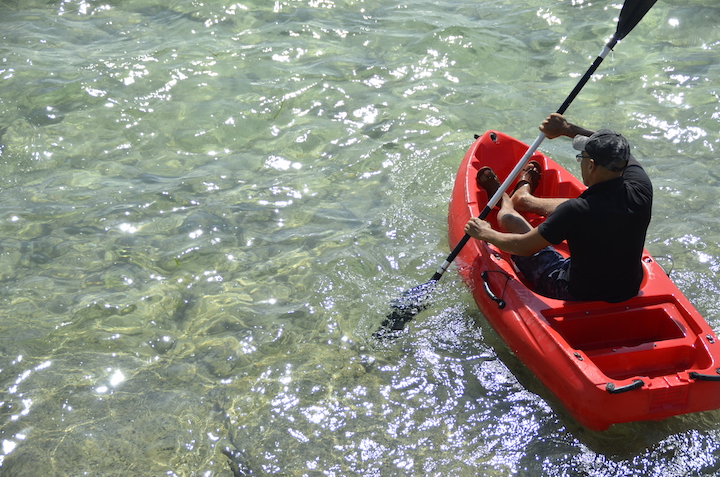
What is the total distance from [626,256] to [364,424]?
183 centimetres

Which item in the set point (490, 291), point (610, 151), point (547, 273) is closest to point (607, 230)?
point (610, 151)

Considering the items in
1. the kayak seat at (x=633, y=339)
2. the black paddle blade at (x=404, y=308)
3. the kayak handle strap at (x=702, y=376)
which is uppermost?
the kayak handle strap at (x=702, y=376)

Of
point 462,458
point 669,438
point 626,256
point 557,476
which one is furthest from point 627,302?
point 462,458

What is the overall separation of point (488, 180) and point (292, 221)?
175cm

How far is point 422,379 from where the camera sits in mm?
4039

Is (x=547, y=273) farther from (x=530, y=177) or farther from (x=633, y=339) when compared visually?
(x=530, y=177)

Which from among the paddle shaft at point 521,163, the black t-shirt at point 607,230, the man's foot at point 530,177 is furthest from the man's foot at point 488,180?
the black t-shirt at point 607,230

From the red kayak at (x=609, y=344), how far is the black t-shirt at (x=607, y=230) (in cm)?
17

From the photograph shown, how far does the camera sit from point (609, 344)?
393cm

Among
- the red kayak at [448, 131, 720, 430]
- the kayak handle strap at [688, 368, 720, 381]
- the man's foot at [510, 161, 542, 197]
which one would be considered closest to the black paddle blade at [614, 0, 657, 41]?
the man's foot at [510, 161, 542, 197]

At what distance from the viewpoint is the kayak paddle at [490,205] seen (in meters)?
4.36

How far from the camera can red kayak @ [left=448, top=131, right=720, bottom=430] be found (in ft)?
A: 11.0

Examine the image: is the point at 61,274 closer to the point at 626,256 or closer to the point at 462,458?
the point at 462,458

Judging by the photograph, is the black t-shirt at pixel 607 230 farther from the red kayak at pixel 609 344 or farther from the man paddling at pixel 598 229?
the red kayak at pixel 609 344
